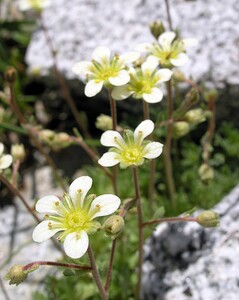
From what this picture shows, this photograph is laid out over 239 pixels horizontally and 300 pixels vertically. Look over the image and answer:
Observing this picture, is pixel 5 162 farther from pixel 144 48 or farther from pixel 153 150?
pixel 144 48

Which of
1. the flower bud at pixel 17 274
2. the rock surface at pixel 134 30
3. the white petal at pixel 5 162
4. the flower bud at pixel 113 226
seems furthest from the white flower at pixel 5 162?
the rock surface at pixel 134 30

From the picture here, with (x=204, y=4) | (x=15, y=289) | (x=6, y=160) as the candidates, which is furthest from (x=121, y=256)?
(x=204, y=4)

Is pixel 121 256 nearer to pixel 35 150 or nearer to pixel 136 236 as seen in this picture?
pixel 136 236

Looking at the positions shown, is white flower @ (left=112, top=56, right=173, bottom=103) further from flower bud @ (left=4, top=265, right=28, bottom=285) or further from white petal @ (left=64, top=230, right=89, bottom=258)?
flower bud @ (left=4, top=265, right=28, bottom=285)

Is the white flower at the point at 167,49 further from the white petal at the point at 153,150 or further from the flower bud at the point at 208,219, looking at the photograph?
the flower bud at the point at 208,219

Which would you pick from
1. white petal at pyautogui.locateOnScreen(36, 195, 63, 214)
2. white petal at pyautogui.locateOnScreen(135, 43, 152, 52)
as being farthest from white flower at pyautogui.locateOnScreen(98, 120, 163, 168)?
white petal at pyautogui.locateOnScreen(135, 43, 152, 52)

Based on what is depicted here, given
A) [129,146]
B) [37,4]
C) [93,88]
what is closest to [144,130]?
[129,146]

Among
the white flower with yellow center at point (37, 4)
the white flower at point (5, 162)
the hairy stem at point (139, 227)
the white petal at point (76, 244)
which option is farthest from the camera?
the white flower with yellow center at point (37, 4)
